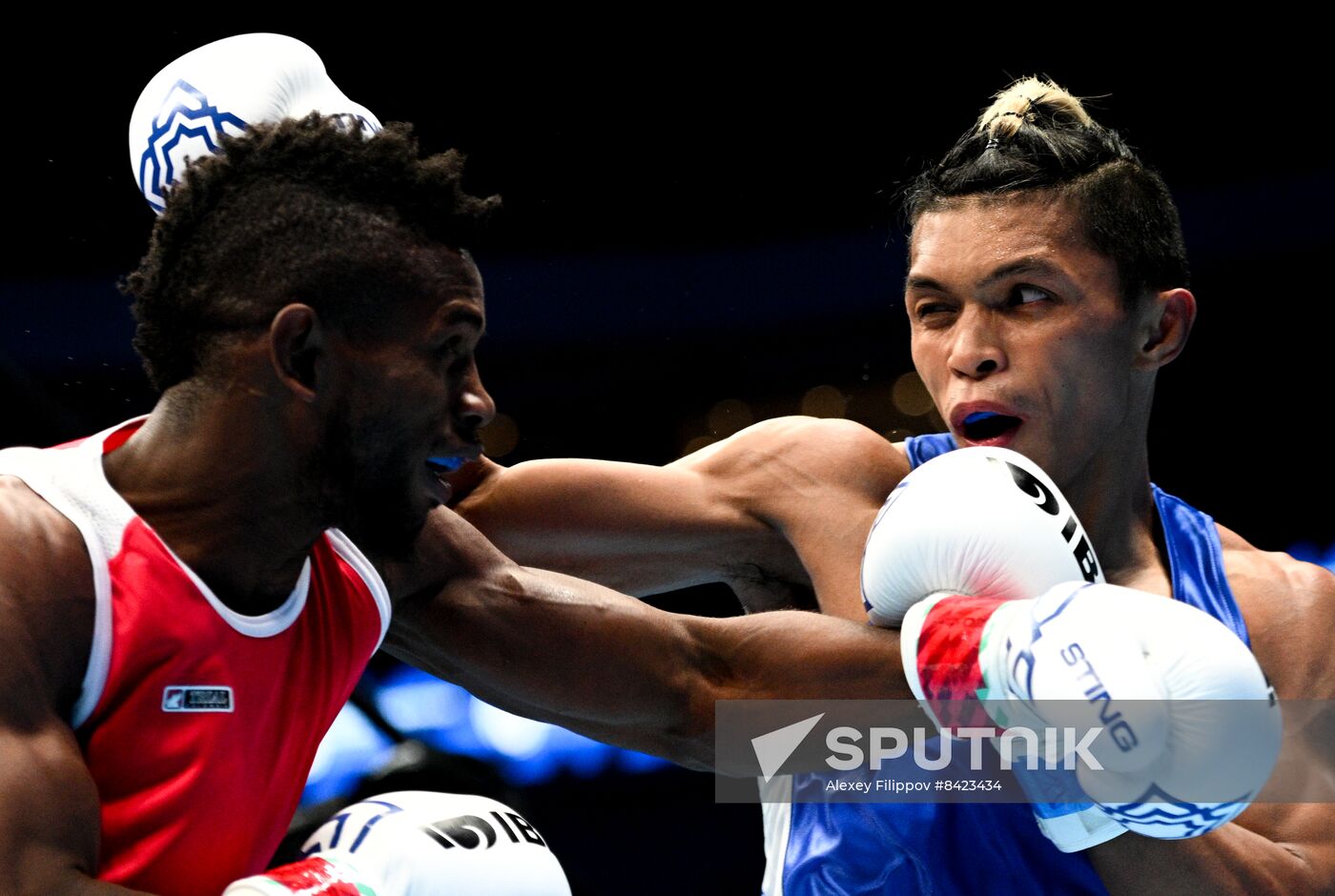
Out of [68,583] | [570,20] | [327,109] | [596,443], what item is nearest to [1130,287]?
[327,109]

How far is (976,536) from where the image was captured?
194 centimetres

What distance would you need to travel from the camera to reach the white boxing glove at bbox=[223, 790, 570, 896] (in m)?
1.80

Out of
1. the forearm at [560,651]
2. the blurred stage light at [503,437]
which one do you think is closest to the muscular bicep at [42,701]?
the forearm at [560,651]

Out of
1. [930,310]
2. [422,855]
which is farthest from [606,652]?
[930,310]

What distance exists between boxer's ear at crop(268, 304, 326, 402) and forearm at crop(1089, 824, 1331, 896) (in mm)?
1348

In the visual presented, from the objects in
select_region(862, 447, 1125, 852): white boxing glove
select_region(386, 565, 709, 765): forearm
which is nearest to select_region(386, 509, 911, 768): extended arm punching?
select_region(386, 565, 709, 765): forearm

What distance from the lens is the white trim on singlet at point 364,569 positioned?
2137mm

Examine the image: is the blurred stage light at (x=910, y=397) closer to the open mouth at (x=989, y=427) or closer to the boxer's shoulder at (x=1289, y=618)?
the boxer's shoulder at (x=1289, y=618)

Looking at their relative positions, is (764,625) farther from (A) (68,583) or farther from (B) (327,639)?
(A) (68,583)

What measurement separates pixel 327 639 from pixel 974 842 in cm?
111

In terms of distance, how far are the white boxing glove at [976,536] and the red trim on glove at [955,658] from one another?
0.15 feet

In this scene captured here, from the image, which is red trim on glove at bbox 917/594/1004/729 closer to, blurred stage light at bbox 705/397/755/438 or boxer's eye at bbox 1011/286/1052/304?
boxer's eye at bbox 1011/286/1052/304

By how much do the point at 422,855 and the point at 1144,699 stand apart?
90cm

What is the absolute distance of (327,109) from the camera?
2314 mm
